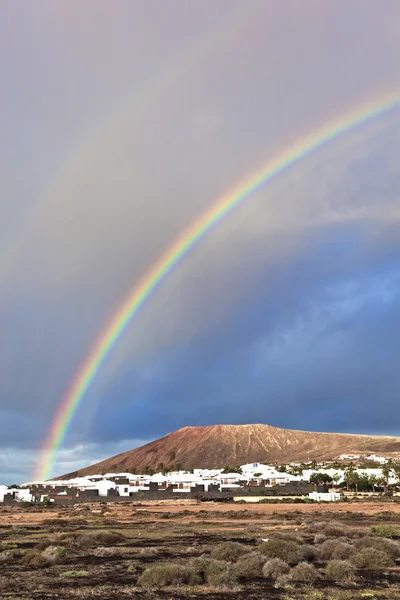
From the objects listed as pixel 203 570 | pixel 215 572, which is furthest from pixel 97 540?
pixel 215 572

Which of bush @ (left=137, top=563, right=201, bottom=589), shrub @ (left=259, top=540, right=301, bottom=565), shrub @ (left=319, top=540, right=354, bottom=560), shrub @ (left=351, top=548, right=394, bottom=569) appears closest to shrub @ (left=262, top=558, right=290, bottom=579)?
shrub @ (left=259, top=540, right=301, bottom=565)

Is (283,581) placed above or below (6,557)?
below

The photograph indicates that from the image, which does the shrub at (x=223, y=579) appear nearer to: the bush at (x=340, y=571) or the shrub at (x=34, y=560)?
the bush at (x=340, y=571)

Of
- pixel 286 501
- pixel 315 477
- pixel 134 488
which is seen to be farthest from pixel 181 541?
pixel 315 477

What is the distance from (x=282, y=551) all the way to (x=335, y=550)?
2.70m

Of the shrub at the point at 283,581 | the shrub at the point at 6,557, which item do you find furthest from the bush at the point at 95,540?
the shrub at the point at 283,581

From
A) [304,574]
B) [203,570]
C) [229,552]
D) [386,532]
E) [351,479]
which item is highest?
[351,479]

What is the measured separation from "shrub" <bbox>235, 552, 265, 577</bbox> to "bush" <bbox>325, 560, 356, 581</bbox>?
3020mm

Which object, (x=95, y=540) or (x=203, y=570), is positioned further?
(x=95, y=540)

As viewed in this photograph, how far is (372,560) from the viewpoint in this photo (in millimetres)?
26969

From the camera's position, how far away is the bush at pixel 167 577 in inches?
885

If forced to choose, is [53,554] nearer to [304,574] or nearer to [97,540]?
[97,540]

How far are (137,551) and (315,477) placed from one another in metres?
104

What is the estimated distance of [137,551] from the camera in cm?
3459
